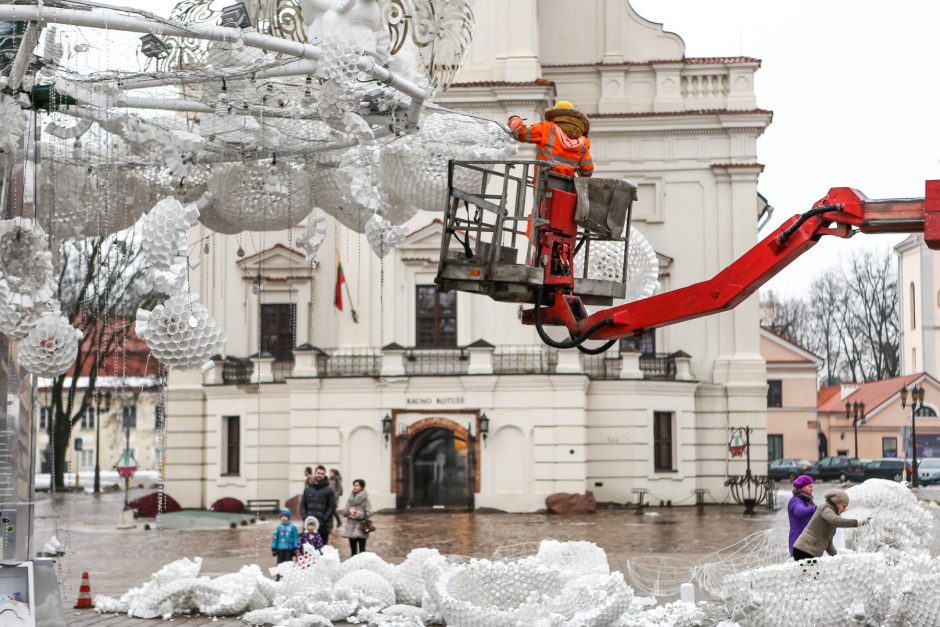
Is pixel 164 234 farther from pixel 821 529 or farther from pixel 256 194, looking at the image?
pixel 821 529

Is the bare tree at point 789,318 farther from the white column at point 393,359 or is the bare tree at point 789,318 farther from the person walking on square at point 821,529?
the person walking on square at point 821,529

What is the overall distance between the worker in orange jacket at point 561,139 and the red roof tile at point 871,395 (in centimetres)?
6443

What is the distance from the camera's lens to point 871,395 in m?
77.6

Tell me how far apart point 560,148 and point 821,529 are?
17.4 feet

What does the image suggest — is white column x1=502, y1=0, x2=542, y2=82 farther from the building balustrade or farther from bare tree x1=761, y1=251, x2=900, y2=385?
bare tree x1=761, y1=251, x2=900, y2=385

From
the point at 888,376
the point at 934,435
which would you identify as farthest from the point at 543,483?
the point at 888,376

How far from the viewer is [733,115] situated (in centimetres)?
4338

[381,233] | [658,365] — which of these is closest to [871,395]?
[658,365]

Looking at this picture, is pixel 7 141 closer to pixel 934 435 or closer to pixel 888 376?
pixel 934 435

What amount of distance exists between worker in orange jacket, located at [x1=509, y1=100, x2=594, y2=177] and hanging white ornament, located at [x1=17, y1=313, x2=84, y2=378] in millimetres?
4422

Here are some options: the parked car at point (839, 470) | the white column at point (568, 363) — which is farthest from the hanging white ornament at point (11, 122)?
the parked car at point (839, 470)

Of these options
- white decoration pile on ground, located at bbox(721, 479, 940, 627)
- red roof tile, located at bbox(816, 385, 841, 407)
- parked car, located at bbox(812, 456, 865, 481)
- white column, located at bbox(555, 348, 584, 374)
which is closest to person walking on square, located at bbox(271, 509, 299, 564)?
white decoration pile on ground, located at bbox(721, 479, 940, 627)

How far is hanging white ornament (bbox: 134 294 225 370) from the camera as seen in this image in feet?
40.4

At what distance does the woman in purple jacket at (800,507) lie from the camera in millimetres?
15336
